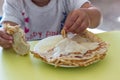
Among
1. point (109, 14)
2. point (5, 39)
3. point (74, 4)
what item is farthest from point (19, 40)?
point (109, 14)

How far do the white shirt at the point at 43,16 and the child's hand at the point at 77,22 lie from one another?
26 cm

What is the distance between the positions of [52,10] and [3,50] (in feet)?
1.17

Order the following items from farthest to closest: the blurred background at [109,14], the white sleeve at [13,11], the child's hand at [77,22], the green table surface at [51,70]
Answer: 1. the blurred background at [109,14]
2. the white sleeve at [13,11]
3. the child's hand at [77,22]
4. the green table surface at [51,70]

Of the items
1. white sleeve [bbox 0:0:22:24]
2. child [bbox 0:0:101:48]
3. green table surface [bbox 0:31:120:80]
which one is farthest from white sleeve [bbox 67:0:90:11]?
green table surface [bbox 0:31:120:80]

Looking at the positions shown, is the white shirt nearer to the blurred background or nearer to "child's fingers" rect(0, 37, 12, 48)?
"child's fingers" rect(0, 37, 12, 48)

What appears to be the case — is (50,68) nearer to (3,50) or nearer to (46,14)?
(3,50)

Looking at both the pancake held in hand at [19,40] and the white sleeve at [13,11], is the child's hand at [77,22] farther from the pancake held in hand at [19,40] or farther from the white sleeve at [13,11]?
the white sleeve at [13,11]

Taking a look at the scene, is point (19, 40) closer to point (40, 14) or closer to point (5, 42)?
point (5, 42)

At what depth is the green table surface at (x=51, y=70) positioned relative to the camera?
2.22ft

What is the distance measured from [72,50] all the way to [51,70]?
9 centimetres

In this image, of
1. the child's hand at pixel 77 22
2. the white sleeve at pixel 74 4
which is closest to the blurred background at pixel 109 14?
the white sleeve at pixel 74 4

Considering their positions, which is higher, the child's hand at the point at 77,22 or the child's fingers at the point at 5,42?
the child's hand at the point at 77,22

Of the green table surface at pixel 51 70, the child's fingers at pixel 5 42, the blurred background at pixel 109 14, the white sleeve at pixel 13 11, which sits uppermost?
the white sleeve at pixel 13 11

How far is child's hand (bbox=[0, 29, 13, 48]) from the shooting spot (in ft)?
2.69
